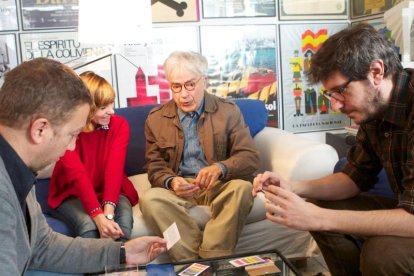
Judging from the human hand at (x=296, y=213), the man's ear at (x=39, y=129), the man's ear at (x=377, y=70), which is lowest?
the human hand at (x=296, y=213)

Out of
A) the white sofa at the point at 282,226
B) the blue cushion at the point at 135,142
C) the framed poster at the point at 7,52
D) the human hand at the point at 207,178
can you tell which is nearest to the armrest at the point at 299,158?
the white sofa at the point at 282,226

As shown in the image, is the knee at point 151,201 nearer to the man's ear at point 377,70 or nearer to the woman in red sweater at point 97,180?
the woman in red sweater at point 97,180

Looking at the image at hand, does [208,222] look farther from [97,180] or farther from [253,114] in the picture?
[253,114]

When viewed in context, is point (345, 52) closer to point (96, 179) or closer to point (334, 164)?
point (334, 164)

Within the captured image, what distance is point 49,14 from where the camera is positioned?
10.3ft

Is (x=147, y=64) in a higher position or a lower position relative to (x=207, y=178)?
higher

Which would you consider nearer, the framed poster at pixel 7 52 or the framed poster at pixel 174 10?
the framed poster at pixel 7 52

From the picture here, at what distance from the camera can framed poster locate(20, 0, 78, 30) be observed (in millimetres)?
3105

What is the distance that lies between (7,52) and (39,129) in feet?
7.86

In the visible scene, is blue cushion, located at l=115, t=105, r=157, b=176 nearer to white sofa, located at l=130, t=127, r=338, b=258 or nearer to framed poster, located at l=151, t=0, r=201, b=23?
white sofa, located at l=130, t=127, r=338, b=258

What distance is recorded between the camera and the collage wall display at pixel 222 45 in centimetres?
313

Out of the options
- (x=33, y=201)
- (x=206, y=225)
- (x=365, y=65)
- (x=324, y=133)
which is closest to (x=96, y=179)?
(x=206, y=225)

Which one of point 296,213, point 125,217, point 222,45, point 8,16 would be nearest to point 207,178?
point 125,217

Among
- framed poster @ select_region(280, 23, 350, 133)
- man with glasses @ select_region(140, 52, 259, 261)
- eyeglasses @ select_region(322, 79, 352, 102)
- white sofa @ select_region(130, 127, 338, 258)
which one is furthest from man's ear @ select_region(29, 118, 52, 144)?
framed poster @ select_region(280, 23, 350, 133)
